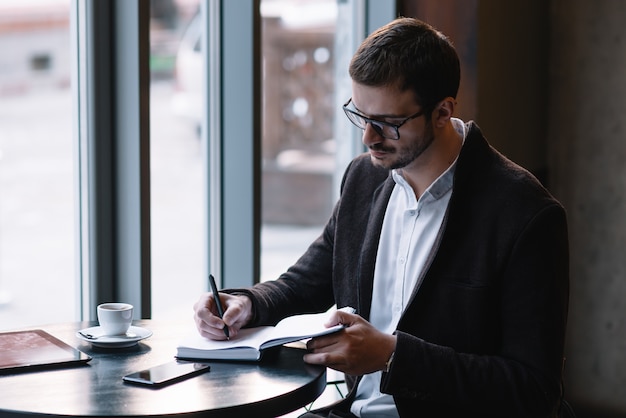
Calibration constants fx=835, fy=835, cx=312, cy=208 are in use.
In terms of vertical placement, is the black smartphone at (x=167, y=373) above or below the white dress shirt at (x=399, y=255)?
below

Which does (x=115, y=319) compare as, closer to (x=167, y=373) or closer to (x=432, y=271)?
(x=167, y=373)


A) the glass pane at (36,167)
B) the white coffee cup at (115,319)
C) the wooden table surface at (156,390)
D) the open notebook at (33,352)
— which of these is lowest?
the wooden table surface at (156,390)

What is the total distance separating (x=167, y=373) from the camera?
1.49 metres

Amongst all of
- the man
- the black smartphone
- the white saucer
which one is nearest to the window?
the white saucer

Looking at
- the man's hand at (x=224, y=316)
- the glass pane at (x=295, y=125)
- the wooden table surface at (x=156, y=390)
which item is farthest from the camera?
the glass pane at (x=295, y=125)

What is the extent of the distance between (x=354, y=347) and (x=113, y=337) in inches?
19.9

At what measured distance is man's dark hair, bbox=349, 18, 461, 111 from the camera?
168 cm

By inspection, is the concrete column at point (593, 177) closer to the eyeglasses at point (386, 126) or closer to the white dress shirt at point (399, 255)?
the white dress shirt at point (399, 255)

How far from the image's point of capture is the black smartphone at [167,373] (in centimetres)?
144

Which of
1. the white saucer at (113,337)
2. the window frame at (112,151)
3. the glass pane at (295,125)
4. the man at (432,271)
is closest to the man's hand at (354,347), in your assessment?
the man at (432,271)

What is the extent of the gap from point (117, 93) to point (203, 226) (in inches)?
23.1

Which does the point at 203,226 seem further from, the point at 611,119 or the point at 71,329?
the point at 611,119

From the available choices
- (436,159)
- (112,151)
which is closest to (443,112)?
(436,159)

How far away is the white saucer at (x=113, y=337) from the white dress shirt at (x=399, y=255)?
1.58 feet
